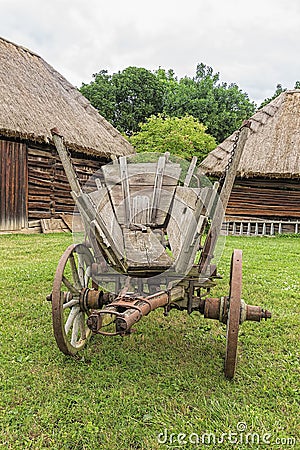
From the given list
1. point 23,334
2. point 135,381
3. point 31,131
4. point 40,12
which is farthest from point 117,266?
point 40,12

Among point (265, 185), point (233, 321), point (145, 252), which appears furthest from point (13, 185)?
point (233, 321)

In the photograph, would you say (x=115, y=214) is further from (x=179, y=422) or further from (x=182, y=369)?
(x=179, y=422)

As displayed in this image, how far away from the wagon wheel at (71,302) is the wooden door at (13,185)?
8.04 metres

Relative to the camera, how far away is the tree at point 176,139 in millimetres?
18578

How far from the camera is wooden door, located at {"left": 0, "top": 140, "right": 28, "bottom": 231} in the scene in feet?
36.0

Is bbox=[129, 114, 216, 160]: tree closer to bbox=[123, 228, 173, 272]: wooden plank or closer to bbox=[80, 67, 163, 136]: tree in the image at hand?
bbox=[80, 67, 163, 136]: tree

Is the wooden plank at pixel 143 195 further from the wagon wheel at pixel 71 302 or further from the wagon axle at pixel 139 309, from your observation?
the wagon axle at pixel 139 309

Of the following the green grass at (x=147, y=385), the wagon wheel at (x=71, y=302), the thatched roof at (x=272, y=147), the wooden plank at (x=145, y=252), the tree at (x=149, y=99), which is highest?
the tree at (x=149, y=99)

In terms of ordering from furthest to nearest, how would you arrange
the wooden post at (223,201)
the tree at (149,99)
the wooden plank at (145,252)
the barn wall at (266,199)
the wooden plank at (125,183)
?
the tree at (149,99) < the barn wall at (266,199) < the wooden plank at (125,183) < the wooden plank at (145,252) < the wooden post at (223,201)

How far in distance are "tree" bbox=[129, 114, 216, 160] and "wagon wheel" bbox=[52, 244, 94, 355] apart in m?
15.2

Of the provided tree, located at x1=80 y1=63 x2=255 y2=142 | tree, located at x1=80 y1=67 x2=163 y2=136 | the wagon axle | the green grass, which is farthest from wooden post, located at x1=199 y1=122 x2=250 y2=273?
tree, located at x1=80 y1=67 x2=163 y2=136

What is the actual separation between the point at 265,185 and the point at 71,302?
12801 millimetres

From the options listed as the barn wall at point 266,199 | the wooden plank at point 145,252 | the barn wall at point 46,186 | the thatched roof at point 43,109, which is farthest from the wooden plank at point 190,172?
the barn wall at point 266,199

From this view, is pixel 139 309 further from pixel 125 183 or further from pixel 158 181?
pixel 158 181
